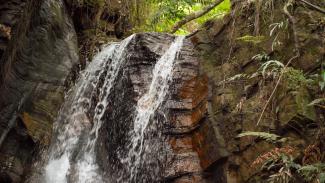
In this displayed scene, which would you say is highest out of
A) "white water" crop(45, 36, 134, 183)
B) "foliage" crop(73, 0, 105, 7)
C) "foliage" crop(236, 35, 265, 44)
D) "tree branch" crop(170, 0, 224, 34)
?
"foliage" crop(73, 0, 105, 7)

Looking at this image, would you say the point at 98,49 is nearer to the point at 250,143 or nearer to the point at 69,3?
the point at 69,3

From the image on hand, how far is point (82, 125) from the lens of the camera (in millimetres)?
6934

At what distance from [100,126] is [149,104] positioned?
4.08ft

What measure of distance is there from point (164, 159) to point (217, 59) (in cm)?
195

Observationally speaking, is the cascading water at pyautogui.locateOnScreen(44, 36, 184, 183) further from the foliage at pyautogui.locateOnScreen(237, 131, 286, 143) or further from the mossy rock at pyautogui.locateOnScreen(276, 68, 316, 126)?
the mossy rock at pyautogui.locateOnScreen(276, 68, 316, 126)

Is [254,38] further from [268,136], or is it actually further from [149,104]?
[149,104]

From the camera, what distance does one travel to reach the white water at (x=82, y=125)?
6.08 metres

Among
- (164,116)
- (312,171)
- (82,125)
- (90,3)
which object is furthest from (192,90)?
(90,3)

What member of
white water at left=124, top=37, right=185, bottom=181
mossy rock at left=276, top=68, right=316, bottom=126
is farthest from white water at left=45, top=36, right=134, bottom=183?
mossy rock at left=276, top=68, right=316, bottom=126

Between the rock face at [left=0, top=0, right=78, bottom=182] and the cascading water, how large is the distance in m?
0.42

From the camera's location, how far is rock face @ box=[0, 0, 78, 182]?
607cm

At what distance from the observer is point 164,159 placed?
17.4ft

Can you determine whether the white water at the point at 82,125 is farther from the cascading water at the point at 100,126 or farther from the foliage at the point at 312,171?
the foliage at the point at 312,171

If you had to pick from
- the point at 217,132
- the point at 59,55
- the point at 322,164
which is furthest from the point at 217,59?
the point at 59,55
